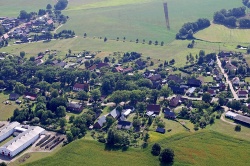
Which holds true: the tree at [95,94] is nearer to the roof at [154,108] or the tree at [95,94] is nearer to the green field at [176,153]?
the roof at [154,108]

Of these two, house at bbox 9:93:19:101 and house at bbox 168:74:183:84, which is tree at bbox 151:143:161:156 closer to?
house at bbox 168:74:183:84

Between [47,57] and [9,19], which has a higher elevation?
[9,19]

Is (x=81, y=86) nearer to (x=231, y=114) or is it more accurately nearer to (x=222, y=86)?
(x=222, y=86)

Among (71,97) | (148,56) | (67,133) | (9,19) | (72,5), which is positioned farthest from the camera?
(72,5)

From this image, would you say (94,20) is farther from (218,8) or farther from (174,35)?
(218,8)

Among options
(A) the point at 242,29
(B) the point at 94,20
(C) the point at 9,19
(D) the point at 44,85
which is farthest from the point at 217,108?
(C) the point at 9,19

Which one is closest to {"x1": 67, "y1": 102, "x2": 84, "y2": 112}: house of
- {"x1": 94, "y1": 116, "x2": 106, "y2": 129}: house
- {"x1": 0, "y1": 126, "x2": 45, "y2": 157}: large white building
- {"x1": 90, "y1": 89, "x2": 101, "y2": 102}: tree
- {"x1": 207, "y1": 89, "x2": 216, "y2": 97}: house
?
{"x1": 90, "y1": 89, "x2": 101, "y2": 102}: tree

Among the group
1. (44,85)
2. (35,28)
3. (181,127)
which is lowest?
(181,127)

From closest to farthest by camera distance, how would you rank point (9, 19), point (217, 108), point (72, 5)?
1. point (217, 108)
2. point (9, 19)
3. point (72, 5)
